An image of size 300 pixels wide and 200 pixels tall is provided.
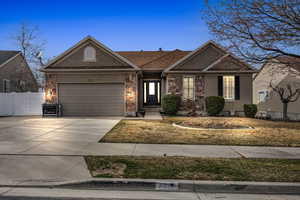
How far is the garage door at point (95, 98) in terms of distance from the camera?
50.5 feet

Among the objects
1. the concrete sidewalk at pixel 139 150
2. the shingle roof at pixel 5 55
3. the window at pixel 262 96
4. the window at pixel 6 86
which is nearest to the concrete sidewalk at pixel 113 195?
the concrete sidewalk at pixel 139 150

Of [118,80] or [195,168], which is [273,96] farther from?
[195,168]

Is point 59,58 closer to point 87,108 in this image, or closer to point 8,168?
point 87,108

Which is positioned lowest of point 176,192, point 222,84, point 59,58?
point 176,192

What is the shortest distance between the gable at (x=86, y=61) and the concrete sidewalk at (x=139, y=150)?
889cm

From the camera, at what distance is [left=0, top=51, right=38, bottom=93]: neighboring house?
72.7 feet

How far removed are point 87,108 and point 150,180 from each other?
1220cm

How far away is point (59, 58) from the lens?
50.2 ft

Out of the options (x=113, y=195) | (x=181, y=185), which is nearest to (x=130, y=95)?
(x=181, y=185)

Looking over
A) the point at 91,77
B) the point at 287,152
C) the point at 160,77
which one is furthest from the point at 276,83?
the point at 91,77

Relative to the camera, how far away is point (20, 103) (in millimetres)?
16578

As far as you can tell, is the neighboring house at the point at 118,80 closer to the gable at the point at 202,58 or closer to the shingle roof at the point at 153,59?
the gable at the point at 202,58

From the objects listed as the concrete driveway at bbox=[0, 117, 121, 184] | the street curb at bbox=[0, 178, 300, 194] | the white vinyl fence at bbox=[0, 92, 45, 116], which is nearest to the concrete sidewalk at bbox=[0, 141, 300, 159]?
the concrete driveway at bbox=[0, 117, 121, 184]

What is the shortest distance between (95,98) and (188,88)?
7.02 metres
